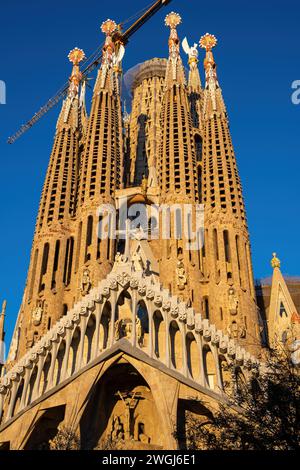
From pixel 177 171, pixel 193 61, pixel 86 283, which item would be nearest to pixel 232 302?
pixel 86 283

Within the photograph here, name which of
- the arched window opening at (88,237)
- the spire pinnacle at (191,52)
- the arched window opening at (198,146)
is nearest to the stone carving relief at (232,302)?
the arched window opening at (88,237)

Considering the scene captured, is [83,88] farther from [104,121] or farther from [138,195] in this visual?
[138,195]

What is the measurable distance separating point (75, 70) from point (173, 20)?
8.59m

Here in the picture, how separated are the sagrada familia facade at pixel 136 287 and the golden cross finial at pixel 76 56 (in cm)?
10

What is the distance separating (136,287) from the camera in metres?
22.6

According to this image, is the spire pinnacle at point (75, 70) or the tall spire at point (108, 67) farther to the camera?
the spire pinnacle at point (75, 70)

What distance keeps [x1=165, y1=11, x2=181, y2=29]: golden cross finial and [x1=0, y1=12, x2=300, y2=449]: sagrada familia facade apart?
0.20 meters

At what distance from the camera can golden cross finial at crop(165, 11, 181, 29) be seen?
4138 cm

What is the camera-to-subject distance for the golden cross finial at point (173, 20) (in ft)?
136

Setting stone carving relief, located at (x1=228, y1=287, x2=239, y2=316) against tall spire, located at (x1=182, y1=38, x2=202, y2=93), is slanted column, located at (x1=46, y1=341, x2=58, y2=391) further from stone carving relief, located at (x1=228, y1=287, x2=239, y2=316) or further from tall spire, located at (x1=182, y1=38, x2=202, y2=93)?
tall spire, located at (x1=182, y1=38, x2=202, y2=93)

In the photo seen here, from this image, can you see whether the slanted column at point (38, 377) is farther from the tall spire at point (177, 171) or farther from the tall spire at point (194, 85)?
the tall spire at point (194, 85)

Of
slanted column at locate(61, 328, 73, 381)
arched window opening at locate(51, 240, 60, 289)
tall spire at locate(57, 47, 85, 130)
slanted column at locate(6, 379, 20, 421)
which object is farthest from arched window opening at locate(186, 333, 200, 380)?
tall spire at locate(57, 47, 85, 130)
